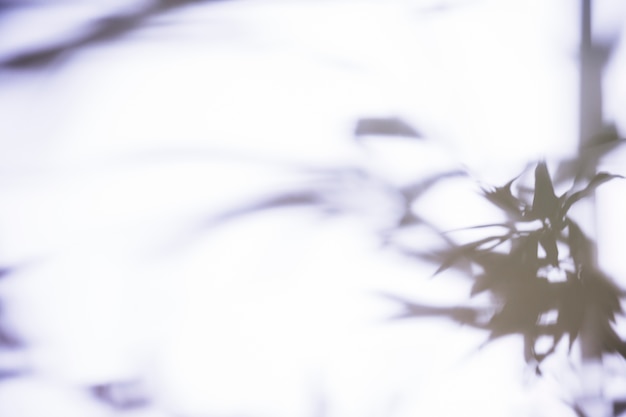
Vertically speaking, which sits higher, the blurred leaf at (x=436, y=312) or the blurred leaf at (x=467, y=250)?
the blurred leaf at (x=467, y=250)

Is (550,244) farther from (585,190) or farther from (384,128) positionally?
(384,128)

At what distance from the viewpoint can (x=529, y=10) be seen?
35.8 inches

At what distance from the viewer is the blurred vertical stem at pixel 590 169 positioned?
90 cm

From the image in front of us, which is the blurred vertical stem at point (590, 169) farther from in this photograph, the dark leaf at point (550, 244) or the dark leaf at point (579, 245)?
the dark leaf at point (550, 244)

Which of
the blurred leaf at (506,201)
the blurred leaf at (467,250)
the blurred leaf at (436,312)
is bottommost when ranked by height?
the blurred leaf at (436,312)

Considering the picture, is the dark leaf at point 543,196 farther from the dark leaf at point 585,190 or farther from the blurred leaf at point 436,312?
the blurred leaf at point 436,312

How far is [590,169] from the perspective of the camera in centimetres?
90

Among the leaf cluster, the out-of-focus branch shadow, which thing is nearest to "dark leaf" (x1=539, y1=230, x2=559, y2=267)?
the leaf cluster

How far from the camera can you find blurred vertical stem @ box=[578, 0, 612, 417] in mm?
904

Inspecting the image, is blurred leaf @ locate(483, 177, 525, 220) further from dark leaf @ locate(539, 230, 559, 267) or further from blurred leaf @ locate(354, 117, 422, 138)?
blurred leaf @ locate(354, 117, 422, 138)

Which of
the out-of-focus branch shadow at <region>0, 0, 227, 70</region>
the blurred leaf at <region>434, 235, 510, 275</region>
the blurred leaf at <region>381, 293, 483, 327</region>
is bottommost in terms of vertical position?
the blurred leaf at <region>381, 293, 483, 327</region>

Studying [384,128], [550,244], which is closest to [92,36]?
[384,128]

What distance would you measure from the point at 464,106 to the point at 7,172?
3.66 ft

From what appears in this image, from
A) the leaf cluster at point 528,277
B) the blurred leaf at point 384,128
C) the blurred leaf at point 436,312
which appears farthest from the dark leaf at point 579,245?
the blurred leaf at point 384,128
